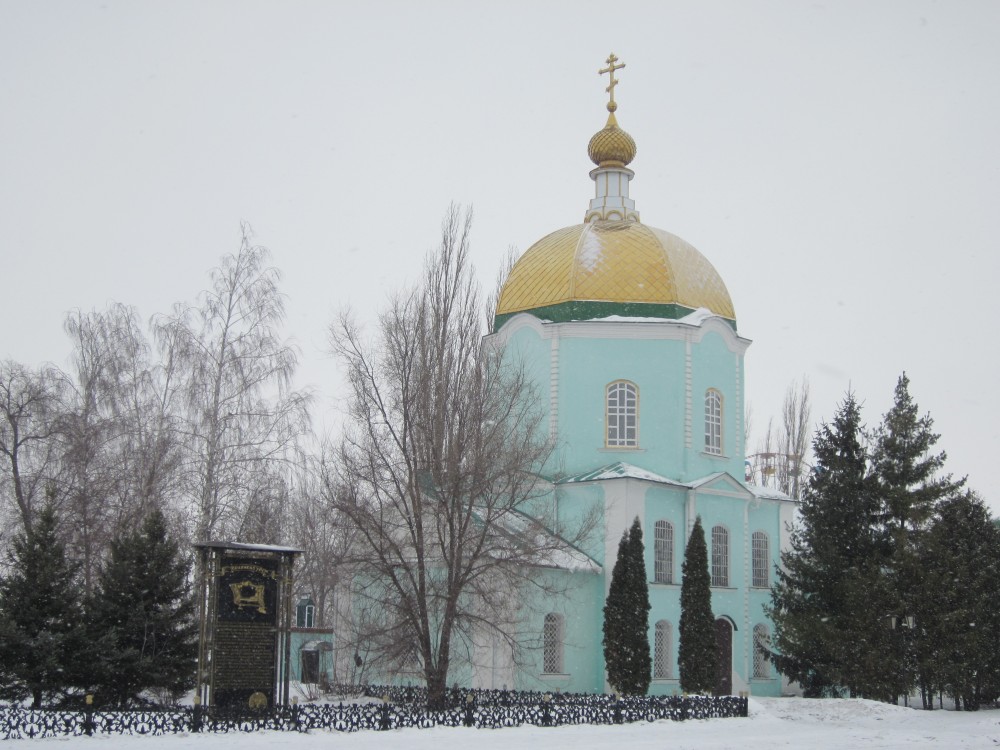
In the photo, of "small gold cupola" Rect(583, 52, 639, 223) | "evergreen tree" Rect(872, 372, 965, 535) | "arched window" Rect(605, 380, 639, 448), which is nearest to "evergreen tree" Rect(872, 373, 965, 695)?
"evergreen tree" Rect(872, 372, 965, 535)

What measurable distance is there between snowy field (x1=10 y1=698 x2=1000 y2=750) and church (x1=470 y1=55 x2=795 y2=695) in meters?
3.71

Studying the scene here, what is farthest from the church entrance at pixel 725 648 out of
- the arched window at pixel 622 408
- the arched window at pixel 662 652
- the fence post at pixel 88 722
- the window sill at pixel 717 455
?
the fence post at pixel 88 722

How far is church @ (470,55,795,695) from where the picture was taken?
918 inches

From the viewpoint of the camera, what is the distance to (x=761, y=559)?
1030 inches

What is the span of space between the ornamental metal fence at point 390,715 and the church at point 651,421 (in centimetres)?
521

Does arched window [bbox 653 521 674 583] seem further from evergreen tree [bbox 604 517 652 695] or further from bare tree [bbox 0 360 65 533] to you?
bare tree [bbox 0 360 65 533]

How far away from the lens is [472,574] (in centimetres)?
1817

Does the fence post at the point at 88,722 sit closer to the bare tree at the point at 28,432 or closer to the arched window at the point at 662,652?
the bare tree at the point at 28,432

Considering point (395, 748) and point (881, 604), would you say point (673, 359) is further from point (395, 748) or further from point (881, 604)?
point (395, 748)

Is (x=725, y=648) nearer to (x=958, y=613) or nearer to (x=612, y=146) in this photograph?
(x=958, y=613)

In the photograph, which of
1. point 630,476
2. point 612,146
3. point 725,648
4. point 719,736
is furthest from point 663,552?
point 612,146

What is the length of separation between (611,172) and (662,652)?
11735 millimetres

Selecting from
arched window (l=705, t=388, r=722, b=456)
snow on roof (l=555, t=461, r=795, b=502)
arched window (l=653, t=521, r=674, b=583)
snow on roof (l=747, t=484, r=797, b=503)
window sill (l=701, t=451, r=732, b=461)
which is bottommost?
arched window (l=653, t=521, r=674, b=583)

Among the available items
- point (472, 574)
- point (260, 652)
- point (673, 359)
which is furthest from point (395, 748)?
point (673, 359)
